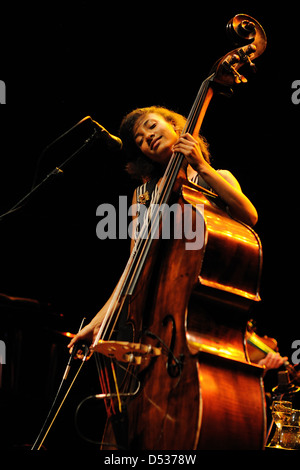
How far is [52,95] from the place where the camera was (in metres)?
4.79

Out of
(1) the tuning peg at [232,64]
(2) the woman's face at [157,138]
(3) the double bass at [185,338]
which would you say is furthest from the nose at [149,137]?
(1) the tuning peg at [232,64]

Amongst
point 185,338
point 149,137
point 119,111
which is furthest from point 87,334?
point 119,111

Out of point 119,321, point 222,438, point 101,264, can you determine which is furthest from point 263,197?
point 222,438

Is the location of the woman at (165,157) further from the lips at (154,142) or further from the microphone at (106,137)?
the microphone at (106,137)

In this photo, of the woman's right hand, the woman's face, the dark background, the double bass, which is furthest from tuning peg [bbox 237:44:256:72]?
the dark background

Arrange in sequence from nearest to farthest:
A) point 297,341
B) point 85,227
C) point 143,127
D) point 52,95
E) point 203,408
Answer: point 203,408
point 143,127
point 297,341
point 52,95
point 85,227

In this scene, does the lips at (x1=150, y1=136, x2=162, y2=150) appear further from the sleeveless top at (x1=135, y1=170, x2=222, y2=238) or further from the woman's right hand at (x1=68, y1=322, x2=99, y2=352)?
the woman's right hand at (x1=68, y1=322, x2=99, y2=352)

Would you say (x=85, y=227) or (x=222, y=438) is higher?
(x=222, y=438)

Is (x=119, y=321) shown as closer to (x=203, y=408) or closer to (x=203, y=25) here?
(x=203, y=408)

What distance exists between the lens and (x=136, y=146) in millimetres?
2883

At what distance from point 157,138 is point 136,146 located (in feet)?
1.43

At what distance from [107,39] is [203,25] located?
3.16ft

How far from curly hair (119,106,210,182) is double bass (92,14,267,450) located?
0.55m

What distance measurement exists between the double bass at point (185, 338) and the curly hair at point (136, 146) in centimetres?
55
